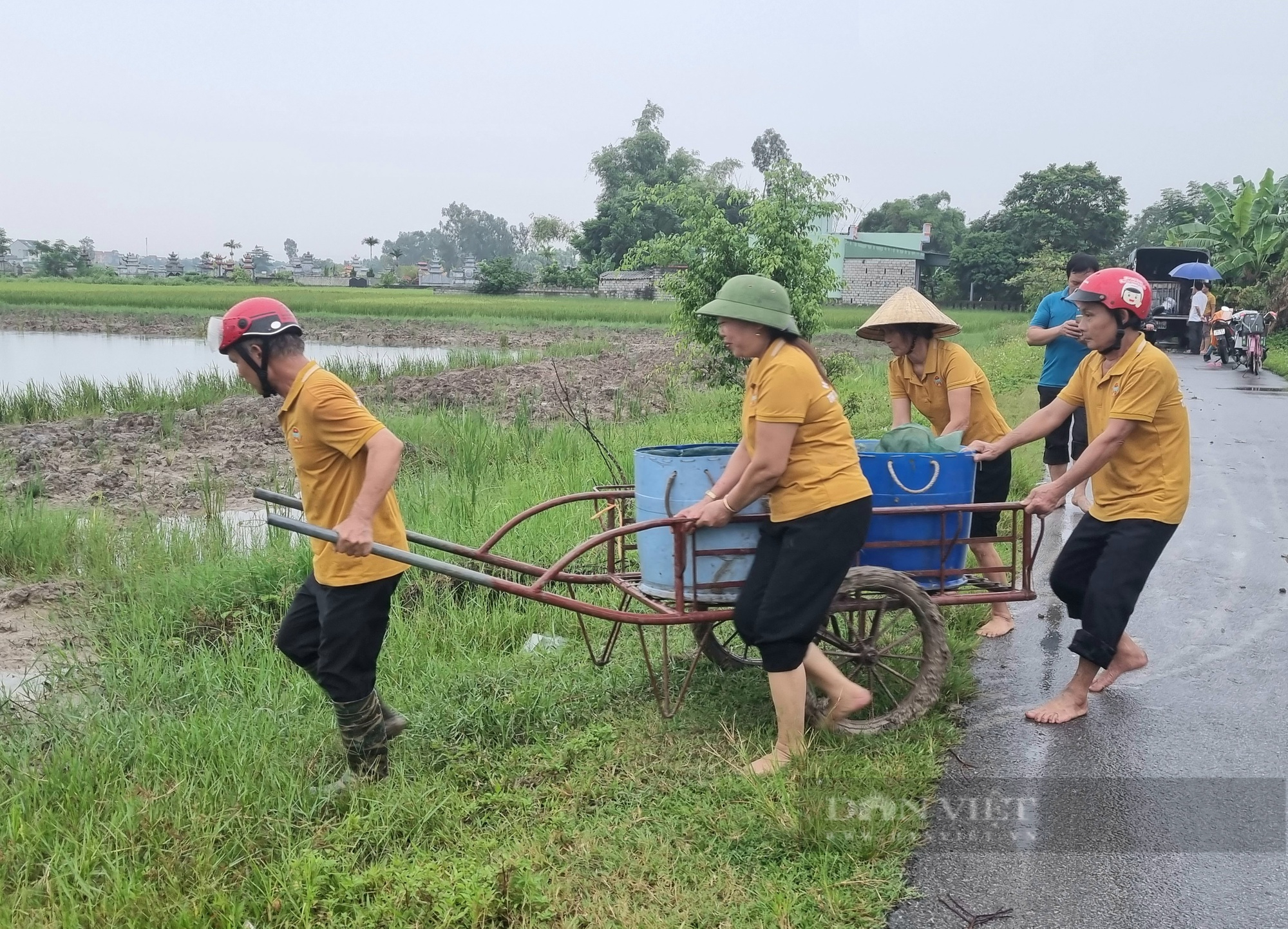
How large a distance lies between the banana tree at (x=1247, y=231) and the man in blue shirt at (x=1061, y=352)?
22068 millimetres

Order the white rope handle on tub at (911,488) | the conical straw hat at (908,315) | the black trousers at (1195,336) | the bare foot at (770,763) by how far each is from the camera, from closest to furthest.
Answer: the bare foot at (770,763)
the white rope handle on tub at (911,488)
the conical straw hat at (908,315)
the black trousers at (1195,336)

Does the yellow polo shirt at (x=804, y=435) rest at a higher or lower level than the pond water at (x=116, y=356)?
higher

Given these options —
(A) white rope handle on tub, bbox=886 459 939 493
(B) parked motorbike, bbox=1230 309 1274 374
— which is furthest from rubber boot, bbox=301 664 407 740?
(B) parked motorbike, bbox=1230 309 1274 374

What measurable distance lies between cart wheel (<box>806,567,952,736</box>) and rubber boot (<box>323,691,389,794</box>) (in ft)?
5.10

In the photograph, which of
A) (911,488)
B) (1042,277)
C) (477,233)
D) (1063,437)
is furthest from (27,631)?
(477,233)

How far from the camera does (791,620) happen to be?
3426 millimetres

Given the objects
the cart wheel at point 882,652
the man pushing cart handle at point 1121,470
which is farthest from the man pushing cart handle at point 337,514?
the man pushing cart handle at point 1121,470

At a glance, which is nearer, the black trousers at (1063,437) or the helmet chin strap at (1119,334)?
the helmet chin strap at (1119,334)

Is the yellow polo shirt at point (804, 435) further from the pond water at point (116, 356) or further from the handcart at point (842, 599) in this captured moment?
the pond water at point (116, 356)

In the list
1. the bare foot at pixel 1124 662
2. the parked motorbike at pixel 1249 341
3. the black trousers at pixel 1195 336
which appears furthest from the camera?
the black trousers at pixel 1195 336

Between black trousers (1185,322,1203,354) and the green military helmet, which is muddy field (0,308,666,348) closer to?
black trousers (1185,322,1203,354)

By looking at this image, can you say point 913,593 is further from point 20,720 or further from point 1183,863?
point 20,720

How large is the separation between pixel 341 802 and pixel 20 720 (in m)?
1.62

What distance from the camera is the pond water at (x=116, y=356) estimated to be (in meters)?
19.9
